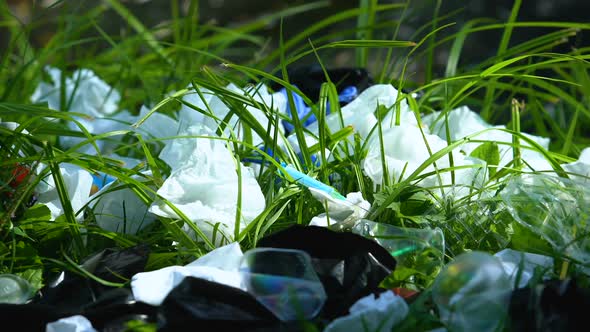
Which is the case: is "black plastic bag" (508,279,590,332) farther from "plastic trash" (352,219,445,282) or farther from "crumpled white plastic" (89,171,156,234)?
"crumpled white plastic" (89,171,156,234)

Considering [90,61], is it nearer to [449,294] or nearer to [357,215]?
[357,215]

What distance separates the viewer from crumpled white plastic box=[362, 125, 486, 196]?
97cm

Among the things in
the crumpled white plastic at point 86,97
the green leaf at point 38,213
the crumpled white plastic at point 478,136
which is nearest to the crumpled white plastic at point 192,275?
the green leaf at point 38,213

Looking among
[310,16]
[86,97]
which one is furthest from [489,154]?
[310,16]

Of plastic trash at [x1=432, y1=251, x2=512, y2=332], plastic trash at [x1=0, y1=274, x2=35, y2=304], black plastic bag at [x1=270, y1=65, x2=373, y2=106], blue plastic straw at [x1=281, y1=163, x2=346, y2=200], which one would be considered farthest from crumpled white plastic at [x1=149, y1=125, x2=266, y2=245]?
black plastic bag at [x1=270, y1=65, x2=373, y2=106]

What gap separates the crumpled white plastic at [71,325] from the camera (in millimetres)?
698

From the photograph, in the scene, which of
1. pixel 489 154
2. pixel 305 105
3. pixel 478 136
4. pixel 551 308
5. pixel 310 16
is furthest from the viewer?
pixel 310 16

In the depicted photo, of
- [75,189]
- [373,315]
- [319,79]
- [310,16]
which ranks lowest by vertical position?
[373,315]

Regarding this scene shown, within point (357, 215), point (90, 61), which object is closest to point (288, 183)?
point (357, 215)

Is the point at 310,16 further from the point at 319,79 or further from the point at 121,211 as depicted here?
the point at 121,211

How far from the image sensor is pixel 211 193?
895mm

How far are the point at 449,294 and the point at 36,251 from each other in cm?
53

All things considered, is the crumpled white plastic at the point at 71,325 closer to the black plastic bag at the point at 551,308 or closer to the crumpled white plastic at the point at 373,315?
the crumpled white plastic at the point at 373,315

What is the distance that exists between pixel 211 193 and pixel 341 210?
0.54ft
